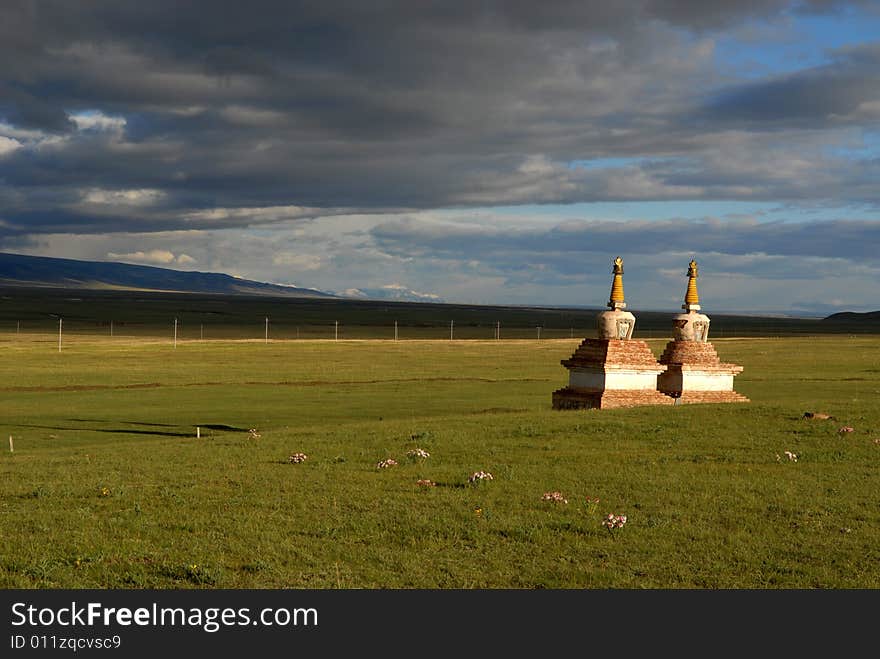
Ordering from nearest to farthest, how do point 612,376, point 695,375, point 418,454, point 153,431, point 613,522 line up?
point 613,522
point 418,454
point 153,431
point 612,376
point 695,375

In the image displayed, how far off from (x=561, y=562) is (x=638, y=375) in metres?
25.9


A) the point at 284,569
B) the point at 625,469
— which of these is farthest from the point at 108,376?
the point at 284,569

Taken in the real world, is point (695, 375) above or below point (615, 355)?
below

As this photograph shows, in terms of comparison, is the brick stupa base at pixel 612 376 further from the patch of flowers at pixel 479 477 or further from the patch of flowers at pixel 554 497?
the patch of flowers at pixel 554 497

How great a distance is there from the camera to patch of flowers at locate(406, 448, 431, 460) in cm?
2541

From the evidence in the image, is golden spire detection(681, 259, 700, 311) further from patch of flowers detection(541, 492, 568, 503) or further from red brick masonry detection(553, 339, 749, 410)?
patch of flowers detection(541, 492, 568, 503)

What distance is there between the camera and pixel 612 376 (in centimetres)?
3956

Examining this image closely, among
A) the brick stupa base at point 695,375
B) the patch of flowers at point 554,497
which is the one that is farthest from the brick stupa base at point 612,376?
the patch of flowers at point 554,497

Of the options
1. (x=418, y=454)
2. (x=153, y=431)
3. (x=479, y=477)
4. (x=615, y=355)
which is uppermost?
(x=615, y=355)

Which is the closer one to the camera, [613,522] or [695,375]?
[613,522]

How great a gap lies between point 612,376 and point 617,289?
3830 millimetres

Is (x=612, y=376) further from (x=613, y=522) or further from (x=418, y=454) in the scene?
(x=613, y=522)

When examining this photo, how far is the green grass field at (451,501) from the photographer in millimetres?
14469

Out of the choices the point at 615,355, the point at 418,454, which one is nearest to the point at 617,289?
the point at 615,355
